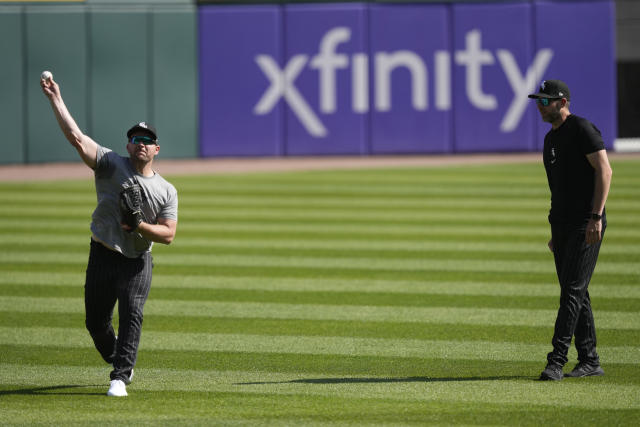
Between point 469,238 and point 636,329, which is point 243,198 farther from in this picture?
point 636,329

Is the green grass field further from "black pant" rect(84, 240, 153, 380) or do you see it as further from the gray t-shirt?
the gray t-shirt

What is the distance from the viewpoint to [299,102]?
25.2 metres

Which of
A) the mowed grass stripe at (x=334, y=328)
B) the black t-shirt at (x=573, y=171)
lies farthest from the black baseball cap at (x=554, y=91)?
the mowed grass stripe at (x=334, y=328)

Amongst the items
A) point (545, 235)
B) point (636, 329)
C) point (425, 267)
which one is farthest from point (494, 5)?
point (636, 329)

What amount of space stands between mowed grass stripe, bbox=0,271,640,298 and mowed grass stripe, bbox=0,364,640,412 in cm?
323

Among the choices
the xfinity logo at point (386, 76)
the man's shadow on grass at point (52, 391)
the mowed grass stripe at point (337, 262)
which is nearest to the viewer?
the man's shadow on grass at point (52, 391)

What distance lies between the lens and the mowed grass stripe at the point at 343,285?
10.3 metres

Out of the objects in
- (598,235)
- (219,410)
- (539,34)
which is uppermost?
(539,34)

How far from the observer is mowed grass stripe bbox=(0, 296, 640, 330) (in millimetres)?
9031

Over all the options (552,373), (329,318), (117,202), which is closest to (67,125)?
(117,202)

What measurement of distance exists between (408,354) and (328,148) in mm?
17749

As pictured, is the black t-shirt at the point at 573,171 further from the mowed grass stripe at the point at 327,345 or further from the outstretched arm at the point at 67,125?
the outstretched arm at the point at 67,125

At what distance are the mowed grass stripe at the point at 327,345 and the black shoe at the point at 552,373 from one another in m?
0.71

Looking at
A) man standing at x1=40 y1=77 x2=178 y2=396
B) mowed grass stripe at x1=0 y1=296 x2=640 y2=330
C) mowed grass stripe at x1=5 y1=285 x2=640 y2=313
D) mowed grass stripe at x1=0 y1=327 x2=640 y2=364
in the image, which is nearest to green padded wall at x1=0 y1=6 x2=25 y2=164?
mowed grass stripe at x1=5 y1=285 x2=640 y2=313
